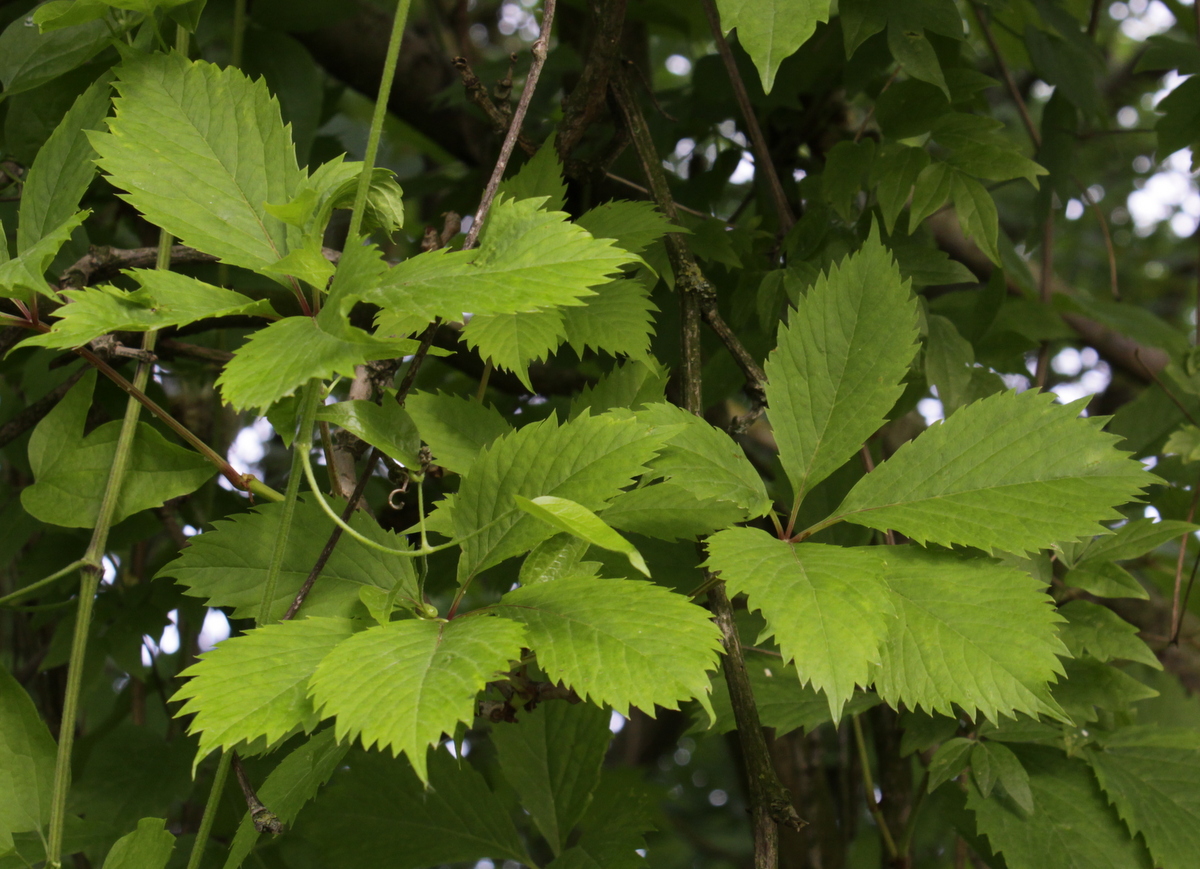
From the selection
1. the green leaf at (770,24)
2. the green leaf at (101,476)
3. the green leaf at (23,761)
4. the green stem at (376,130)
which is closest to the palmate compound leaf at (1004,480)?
the green leaf at (770,24)

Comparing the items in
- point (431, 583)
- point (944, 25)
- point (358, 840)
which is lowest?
point (358, 840)

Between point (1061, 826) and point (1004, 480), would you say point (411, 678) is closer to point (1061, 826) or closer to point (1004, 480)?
point (1004, 480)

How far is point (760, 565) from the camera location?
0.61 meters

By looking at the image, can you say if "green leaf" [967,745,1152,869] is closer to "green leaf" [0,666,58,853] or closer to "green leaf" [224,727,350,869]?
"green leaf" [224,727,350,869]

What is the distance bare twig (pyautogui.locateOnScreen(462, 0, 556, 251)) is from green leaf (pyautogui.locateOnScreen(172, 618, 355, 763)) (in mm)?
265

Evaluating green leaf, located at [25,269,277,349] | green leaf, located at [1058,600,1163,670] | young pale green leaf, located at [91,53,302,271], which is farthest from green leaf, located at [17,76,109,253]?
green leaf, located at [1058,600,1163,670]

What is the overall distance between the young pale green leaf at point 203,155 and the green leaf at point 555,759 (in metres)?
0.61

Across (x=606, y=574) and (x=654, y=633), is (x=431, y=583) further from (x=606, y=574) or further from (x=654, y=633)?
(x=654, y=633)

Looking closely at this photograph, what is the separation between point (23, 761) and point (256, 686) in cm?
34

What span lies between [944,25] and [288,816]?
86 centimetres

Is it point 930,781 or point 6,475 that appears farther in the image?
point 6,475

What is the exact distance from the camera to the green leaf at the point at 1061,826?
0.78 m

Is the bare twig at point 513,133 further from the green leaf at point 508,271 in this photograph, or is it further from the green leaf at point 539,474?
the green leaf at point 539,474

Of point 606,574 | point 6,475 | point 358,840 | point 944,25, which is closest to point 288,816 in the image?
point 606,574
